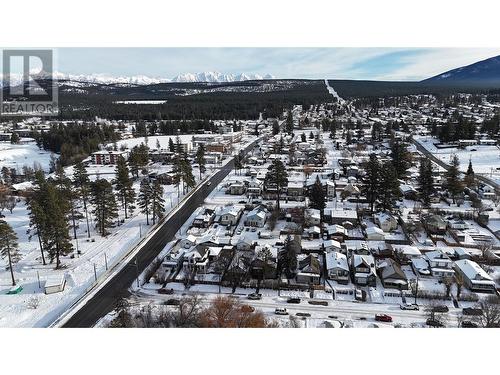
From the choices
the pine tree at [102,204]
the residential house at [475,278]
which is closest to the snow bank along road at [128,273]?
the pine tree at [102,204]

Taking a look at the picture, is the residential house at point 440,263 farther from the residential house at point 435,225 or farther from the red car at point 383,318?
the red car at point 383,318

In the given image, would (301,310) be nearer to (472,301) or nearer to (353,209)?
(472,301)

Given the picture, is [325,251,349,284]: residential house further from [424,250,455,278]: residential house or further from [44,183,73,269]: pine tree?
[44,183,73,269]: pine tree

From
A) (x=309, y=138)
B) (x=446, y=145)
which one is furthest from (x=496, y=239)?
(x=309, y=138)

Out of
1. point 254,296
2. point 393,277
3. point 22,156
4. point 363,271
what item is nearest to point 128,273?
point 254,296

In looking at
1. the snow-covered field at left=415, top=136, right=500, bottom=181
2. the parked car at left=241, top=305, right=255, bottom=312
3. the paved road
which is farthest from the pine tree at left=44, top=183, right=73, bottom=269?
the snow-covered field at left=415, top=136, right=500, bottom=181

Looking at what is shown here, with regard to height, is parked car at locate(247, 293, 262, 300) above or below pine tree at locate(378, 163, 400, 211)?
below

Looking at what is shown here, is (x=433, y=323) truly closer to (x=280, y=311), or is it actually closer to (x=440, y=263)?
(x=440, y=263)
